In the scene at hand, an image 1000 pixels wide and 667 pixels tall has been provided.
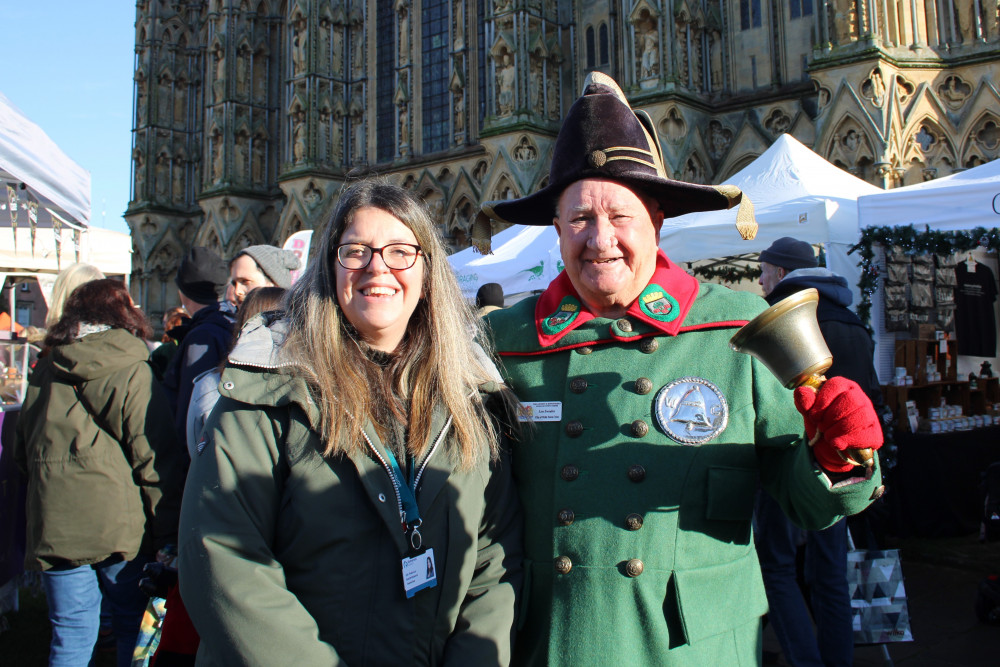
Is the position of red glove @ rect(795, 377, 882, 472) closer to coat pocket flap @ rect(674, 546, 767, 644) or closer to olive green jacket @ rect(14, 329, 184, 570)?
coat pocket flap @ rect(674, 546, 767, 644)

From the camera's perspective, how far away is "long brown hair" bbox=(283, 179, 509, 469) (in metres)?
1.76

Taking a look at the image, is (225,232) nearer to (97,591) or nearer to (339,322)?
(97,591)

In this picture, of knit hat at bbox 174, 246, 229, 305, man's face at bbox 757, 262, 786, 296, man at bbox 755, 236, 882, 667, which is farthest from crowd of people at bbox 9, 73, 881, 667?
man's face at bbox 757, 262, 786, 296

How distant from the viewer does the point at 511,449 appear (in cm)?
206

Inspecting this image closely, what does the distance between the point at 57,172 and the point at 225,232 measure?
1594cm

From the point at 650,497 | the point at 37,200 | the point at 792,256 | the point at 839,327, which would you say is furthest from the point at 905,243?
the point at 37,200

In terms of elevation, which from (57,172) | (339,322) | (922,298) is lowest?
(339,322)

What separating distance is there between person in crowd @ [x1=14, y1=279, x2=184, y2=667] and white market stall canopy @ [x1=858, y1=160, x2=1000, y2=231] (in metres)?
5.59

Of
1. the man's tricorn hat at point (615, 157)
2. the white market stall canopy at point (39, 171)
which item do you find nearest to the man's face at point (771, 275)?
the man's tricorn hat at point (615, 157)

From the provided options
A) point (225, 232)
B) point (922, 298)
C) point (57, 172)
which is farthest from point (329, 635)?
point (225, 232)

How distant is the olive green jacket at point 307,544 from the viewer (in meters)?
1.58

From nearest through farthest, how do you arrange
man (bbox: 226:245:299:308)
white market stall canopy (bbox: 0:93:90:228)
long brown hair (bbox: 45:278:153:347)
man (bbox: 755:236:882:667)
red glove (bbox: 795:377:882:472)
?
red glove (bbox: 795:377:882:472) → long brown hair (bbox: 45:278:153:347) → man (bbox: 755:236:882:667) → man (bbox: 226:245:299:308) → white market stall canopy (bbox: 0:93:90:228)

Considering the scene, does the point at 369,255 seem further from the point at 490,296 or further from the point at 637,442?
the point at 490,296

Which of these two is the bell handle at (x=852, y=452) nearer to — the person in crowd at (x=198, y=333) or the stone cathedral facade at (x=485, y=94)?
the person in crowd at (x=198, y=333)
